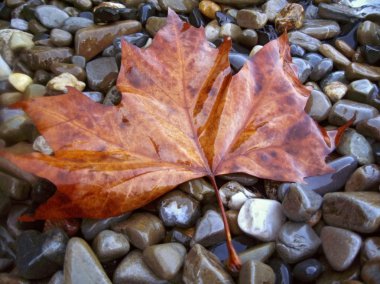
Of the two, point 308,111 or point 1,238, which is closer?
point 1,238

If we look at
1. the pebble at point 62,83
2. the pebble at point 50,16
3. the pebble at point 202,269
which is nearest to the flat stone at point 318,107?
the pebble at point 202,269

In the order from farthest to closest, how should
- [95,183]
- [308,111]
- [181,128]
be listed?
1. [308,111]
2. [181,128]
3. [95,183]

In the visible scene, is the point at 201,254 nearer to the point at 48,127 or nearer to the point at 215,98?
the point at 215,98

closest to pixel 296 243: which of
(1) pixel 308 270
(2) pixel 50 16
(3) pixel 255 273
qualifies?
(1) pixel 308 270

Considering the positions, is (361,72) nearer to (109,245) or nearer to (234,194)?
(234,194)

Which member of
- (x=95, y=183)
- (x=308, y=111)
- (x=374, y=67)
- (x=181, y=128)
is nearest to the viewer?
(x=95, y=183)

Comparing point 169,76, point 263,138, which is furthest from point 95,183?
point 263,138

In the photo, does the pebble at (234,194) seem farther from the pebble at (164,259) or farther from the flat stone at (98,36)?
the flat stone at (98,36)
